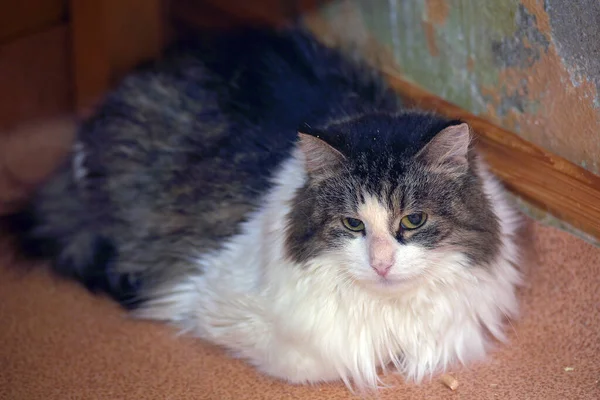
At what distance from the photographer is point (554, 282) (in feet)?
7.68

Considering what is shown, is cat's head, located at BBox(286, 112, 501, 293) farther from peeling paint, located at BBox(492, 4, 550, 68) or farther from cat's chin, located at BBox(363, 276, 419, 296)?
peeling paint, located at BBox(492, 4, 550, 68)

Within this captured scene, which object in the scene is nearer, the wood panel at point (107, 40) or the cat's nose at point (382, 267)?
the cat's nose at point (382, 267)

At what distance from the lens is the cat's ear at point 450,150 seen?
180 centimetres

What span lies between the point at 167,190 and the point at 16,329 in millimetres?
551

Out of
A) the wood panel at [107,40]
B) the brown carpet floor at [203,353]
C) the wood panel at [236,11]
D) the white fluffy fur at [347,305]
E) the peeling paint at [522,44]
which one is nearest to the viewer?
the white fluffy fur at [347,305]

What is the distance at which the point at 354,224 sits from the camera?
1.89m

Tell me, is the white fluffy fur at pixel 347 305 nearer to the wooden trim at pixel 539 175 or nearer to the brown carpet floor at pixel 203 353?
the brown carpet floor at pixel 203 353

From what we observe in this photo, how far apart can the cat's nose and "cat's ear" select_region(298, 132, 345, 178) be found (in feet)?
0.79

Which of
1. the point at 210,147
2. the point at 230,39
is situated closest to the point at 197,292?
the point at 210,147

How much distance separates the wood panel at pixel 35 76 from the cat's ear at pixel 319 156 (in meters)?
1.46

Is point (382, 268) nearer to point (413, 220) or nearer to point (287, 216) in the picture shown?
point (413, 220)

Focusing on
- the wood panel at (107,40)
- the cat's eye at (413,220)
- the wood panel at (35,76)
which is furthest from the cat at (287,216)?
the wood panel at (35,76)

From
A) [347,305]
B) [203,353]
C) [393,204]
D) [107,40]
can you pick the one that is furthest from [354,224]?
[107,40]

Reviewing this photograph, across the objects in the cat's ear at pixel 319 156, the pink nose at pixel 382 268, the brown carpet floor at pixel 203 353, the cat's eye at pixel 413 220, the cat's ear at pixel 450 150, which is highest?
the cat's ear at pixel 450 150
